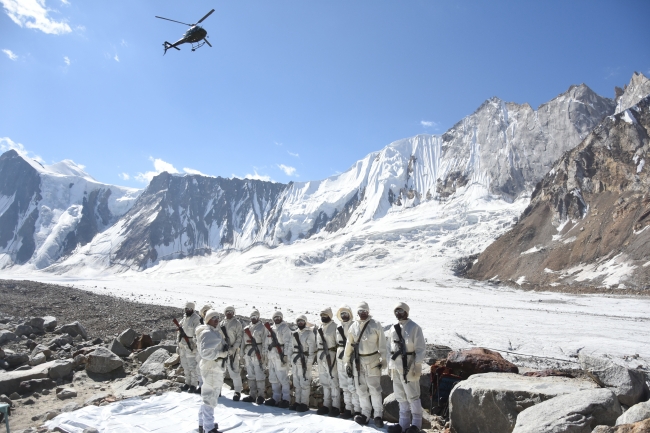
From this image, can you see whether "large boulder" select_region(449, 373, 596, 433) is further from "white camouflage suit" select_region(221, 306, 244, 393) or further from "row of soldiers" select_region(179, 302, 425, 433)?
"white camouflage suit" select_region(221, 306, 244, 393)

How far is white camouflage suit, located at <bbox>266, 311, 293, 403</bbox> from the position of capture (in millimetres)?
8555

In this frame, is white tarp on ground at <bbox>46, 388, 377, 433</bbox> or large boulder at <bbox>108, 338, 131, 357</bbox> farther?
large boulder at <bbox>108, 338, 131, 357</bbox>

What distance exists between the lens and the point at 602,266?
3862 centimetres

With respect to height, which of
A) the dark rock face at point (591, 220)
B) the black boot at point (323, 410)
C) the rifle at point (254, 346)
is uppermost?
the dark rock face at point (591, 220)

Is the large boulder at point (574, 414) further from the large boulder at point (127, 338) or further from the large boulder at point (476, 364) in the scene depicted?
the large boulder at point (127, 338)

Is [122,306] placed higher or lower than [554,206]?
lower

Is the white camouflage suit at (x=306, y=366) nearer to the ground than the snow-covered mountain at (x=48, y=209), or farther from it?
nearer to the ground

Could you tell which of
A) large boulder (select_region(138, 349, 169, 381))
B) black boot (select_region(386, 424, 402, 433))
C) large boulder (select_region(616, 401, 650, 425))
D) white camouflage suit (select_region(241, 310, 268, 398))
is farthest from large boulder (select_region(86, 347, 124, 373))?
large boulder (select_region(616, 401, 650, 425))

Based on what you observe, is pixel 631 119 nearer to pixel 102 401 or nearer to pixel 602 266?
pixel 602 266

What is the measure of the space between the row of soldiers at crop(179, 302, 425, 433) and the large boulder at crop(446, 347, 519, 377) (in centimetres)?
148

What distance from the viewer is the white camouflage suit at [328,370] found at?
307 inches

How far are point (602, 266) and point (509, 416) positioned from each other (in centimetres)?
4090

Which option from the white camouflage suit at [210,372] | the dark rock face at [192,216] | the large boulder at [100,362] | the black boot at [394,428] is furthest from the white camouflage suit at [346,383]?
the dark rock face at [192,216]

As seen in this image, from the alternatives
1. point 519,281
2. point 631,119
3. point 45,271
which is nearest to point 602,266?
point 519,281
